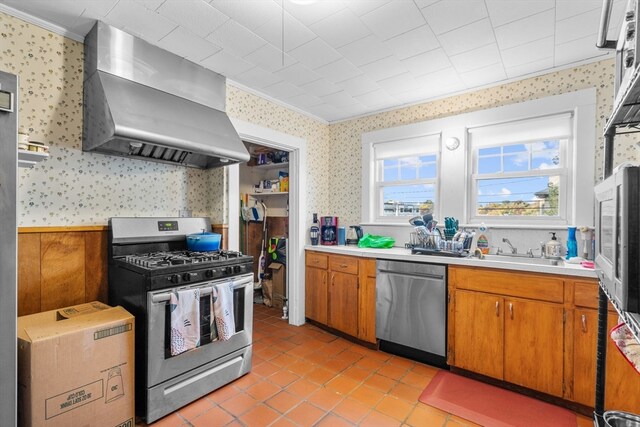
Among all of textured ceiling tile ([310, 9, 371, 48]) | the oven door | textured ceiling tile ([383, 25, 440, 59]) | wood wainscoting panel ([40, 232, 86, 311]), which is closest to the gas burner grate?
the oven door

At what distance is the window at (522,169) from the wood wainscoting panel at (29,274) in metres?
3.62

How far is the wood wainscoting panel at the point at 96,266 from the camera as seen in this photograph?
2188mm

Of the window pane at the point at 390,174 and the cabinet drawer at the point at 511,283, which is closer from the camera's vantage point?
the cabinet drawer at the point at 511,283

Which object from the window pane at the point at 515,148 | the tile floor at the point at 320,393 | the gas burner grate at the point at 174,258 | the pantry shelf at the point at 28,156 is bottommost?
the tile floor at the point at 320,393

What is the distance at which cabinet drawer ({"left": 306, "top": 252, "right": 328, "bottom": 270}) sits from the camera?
3391 mm

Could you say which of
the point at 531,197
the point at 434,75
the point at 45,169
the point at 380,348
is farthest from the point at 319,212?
the point at 45,169

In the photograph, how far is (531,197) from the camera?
279 centimetres

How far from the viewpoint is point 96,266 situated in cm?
223

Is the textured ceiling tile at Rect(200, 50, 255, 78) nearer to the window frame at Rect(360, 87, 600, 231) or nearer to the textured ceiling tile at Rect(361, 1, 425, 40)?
the textured ceiling tile at Rect(361, 1, 425, 40)

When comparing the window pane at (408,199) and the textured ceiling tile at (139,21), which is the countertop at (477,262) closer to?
the window pane at (408,199)

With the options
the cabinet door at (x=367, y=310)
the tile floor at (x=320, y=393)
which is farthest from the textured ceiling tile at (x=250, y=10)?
the tile floor at (x=320, y=393)

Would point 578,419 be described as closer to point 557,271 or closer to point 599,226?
point 557,271

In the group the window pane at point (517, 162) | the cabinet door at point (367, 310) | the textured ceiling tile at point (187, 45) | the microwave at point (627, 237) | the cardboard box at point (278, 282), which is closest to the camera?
the microwave at point (627, 237)

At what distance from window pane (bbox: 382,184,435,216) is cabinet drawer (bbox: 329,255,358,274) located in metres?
0.89
